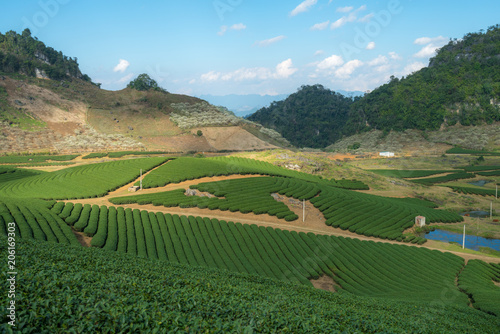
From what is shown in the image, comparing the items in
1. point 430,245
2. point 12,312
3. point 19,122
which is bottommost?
point 430,245

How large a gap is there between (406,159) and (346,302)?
10558 cm

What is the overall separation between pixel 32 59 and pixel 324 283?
138m

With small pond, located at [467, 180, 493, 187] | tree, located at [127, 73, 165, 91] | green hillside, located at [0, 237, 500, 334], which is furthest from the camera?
tree, located at [127, 73, 165, 91]

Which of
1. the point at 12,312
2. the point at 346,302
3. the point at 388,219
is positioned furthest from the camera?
the point at 388,219

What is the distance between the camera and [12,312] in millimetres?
6566

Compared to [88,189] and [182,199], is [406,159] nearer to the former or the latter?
[182,199]

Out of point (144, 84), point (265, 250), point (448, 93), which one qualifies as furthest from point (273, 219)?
point (448, 93)

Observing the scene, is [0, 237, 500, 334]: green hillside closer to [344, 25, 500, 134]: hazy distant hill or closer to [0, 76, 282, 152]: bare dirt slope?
[0, 76, 282, 152]: bare dirt slope

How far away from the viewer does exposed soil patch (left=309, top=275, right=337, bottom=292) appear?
89.2 feet

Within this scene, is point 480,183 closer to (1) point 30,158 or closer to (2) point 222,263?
(2) point 222,263

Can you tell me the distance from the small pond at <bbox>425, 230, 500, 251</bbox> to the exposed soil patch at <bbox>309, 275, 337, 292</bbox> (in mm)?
25290

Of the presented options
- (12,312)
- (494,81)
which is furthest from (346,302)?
(494,81)

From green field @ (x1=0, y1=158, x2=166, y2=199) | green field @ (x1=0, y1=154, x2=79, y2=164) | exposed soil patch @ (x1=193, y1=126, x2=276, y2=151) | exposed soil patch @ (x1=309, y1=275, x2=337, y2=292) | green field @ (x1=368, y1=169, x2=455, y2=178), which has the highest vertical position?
exposed soil patch @ (x1=193, y1=126, x2=276, y2=151)

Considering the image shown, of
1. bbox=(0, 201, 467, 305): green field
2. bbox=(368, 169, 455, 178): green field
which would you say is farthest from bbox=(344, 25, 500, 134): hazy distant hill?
bbox=(0, 201, 467, 305): green field
